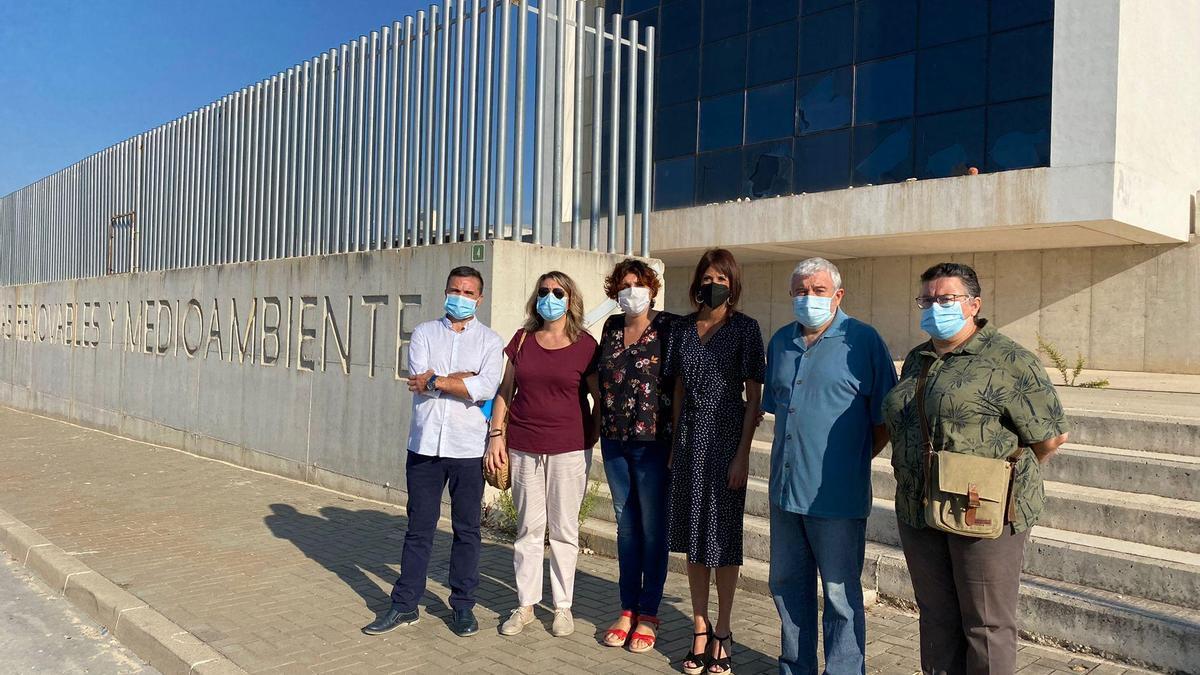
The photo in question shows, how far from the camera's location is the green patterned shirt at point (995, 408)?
3074 mm

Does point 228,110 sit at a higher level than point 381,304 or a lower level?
higher

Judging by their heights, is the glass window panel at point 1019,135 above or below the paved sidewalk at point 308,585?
above

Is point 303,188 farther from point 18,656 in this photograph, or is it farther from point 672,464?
point 672,464

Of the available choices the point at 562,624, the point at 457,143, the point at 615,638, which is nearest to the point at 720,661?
the point at 615,638

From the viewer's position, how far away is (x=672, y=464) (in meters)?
4.27

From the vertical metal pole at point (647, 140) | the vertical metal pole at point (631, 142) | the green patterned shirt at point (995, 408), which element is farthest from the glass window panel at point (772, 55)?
the green patterned shirt at point (995, 408)

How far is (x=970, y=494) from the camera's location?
119 inches

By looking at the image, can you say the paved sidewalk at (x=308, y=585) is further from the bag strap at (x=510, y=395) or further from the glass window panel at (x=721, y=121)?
the glass window panel at (x=721, y=121)

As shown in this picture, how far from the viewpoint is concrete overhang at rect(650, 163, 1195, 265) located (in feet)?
39.6

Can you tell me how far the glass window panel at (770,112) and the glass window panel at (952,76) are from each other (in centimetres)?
269

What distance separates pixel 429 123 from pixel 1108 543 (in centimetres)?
675

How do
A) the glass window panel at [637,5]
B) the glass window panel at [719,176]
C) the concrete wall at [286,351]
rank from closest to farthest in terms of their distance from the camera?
1. the concrete wall at [286,351]
2. the glass window panel at [719,176]
3. the glass window panel at [637,5]

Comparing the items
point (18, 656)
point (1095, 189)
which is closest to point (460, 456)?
point (18, 656)

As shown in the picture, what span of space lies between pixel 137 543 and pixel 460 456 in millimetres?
3345
